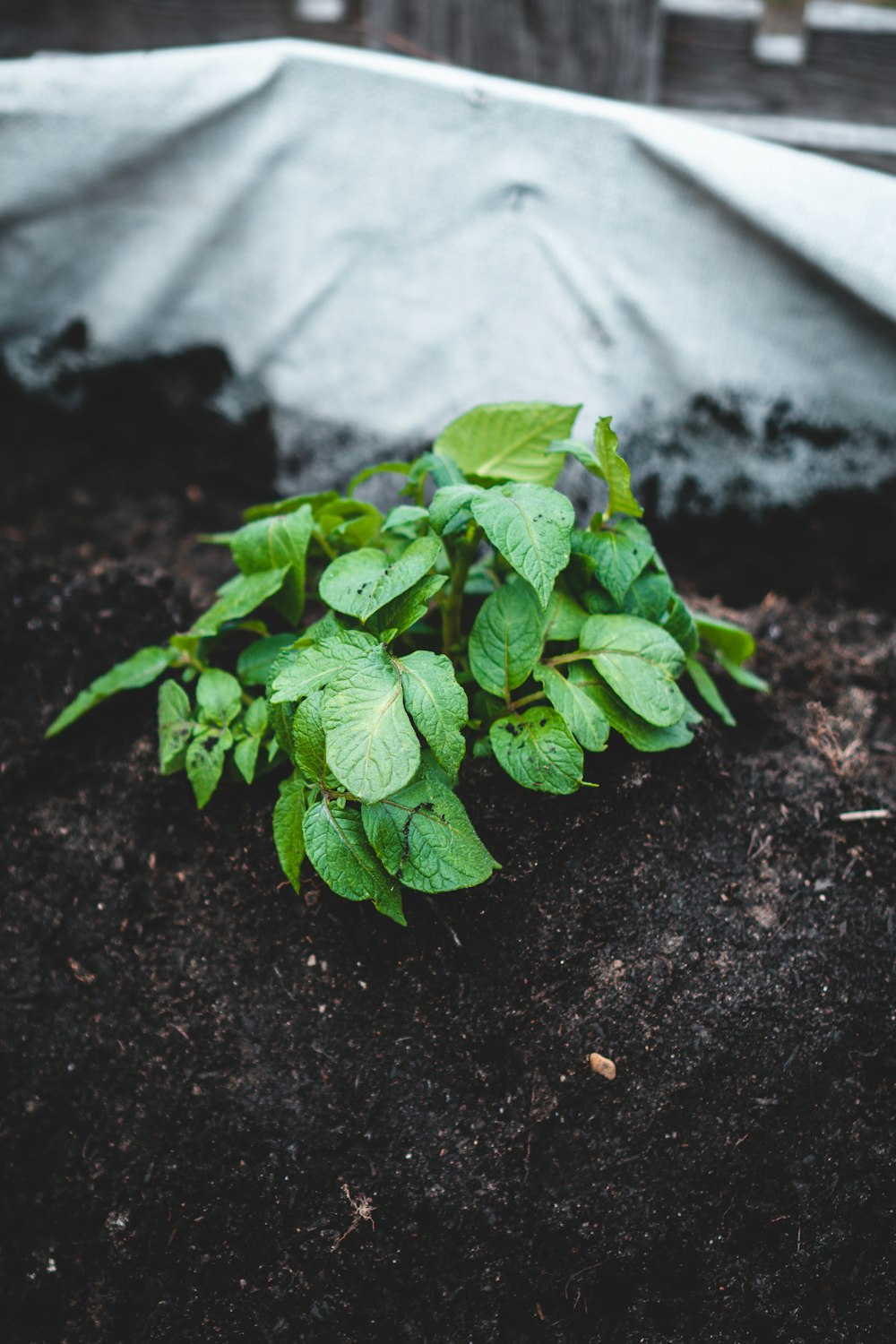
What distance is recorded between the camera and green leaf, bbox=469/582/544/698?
3.85 feet

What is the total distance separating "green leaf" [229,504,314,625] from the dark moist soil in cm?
30

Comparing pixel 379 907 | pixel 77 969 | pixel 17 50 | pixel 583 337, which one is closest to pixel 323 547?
pixel 379 907

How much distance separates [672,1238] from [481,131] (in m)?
1.90

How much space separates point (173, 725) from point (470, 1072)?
0.62 metres

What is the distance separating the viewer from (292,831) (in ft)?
3.77

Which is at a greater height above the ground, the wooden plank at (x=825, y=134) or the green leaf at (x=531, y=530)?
the wooden plank at (x=825, y=134)

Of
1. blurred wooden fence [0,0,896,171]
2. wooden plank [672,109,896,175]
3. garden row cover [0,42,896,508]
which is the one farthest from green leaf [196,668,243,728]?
wooden plank [672,109,896,175]

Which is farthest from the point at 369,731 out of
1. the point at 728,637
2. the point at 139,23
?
the point at 139,23

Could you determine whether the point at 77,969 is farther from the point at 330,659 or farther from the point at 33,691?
the point at 330,659

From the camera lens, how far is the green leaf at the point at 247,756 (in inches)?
47.6

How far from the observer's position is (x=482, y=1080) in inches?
46.5

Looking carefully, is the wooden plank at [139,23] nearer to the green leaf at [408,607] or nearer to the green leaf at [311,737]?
the green leaf at [408,607]

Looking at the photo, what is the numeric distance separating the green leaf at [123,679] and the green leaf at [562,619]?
58cm

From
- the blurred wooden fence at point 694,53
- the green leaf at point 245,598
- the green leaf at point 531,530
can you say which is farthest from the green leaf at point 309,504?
the blurred wooden fence at point 694,53
